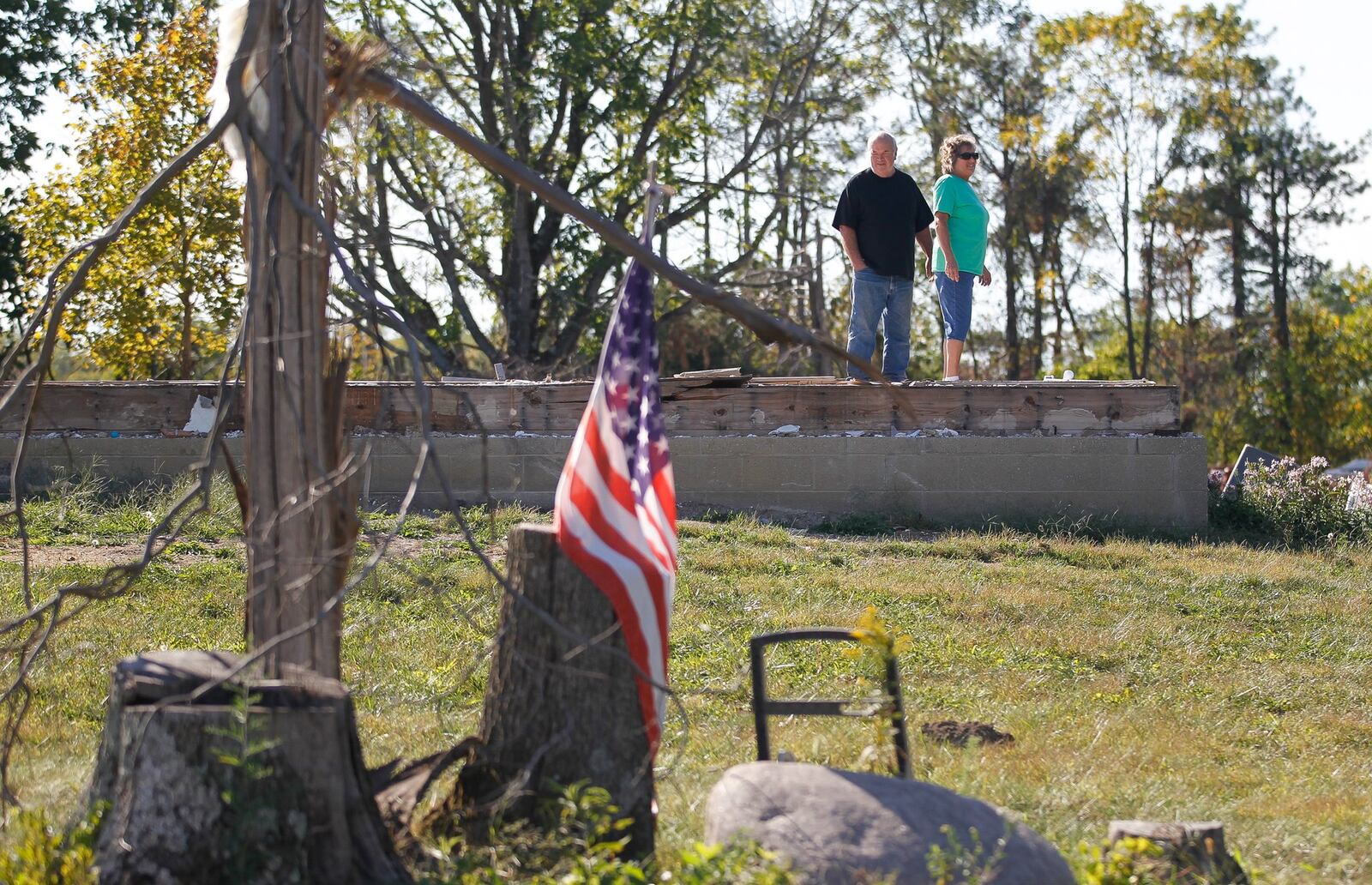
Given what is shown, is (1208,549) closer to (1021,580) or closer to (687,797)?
(1021,580)

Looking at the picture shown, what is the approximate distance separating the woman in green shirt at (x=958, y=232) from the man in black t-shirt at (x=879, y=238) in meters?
0.22

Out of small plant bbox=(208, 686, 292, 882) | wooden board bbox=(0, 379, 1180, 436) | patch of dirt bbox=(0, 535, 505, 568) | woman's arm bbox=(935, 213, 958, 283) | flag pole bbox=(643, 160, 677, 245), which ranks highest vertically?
woman's arm bbox=(935, 213, 958, 283)

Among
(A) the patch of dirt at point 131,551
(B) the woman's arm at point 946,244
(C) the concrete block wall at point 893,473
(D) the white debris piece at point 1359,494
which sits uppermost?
(B) the woman's arm at point 946,244

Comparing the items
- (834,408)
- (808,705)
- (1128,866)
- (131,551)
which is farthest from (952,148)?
(1128,866)

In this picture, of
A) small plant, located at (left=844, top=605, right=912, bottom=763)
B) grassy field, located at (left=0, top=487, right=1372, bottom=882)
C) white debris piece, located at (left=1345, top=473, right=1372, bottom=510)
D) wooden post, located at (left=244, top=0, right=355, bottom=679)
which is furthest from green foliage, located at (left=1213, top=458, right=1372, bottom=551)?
wooden post, located at (left=244, top=0, right=355, bottom=679)

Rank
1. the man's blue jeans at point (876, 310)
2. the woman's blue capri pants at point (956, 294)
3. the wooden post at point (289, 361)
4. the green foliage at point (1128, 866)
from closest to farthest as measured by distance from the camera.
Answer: the green foliage at point (1128, 866), the wooden post at point (289, 361), the man's blue jeans at point (876, 310), the woman's blue capri pants at point (956, 294)

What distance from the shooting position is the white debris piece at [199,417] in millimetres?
12422

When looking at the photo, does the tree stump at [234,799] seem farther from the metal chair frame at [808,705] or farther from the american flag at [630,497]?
the metal chair frame at [808,705]

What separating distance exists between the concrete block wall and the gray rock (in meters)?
7.90

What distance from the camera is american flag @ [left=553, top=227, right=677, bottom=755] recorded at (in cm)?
430

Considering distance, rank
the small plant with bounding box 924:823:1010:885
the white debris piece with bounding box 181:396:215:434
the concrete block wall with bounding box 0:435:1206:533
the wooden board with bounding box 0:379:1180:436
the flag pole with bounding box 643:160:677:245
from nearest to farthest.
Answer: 1. the small plant with bounding box 924:823:1010:885
2. the flag pole with bounding box 643:160:677:245
3. the concrete block wall with bounding box 0:435:1206:533
4. the wooden board with bounding box 0:379:1180:436
5. the white debris piece with bounding box 181:396:215:434

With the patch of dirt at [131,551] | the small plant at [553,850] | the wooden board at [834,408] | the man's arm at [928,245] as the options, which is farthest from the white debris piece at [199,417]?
the small plant at [553,850]

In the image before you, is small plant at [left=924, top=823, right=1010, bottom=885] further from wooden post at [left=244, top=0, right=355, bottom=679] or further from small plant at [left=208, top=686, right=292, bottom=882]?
wooden post at [left=244, top=0, right=355, bottom=679]

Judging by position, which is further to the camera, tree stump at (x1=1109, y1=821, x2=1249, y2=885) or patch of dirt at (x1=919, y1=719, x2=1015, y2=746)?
patch of dirt at (x1=919, y1=719, x2=1015, y2=746)
